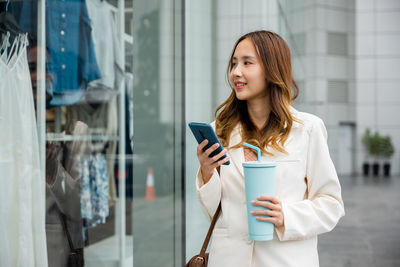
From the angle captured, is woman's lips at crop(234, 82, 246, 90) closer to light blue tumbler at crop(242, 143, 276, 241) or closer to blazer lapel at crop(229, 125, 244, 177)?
blazer lapel at crop(229, 125, 244, 177)

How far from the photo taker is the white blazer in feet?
5.10

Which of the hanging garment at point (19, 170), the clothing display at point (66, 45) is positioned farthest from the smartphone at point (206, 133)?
the clothing display at point (66, 45)

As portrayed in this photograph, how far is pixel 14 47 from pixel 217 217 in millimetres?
1667

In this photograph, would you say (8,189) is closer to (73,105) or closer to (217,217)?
(73,105)

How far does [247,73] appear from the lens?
1641 mm

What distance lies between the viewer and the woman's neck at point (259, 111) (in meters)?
1.75

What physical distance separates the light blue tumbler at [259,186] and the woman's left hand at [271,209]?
0.01 m

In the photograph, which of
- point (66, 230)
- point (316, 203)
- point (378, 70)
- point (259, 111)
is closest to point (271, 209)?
point (316, 203)

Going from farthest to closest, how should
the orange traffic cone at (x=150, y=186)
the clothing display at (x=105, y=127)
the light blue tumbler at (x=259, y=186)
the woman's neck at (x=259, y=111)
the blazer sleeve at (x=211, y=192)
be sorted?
1. the clothing display at (x=105, y=127)
2. the orange traffic cone at (x=150, y=186)
3. the woman's neck at (x=259, y=111)
4. the blazer sleeve at (x=211, y=192)
5. the light blue tumbler at (x=259, y=186)

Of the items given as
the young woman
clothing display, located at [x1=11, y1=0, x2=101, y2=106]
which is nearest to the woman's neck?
the young woman

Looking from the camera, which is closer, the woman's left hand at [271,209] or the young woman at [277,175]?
the woman's left hand at [271,209]

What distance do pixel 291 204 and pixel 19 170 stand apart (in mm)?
1733

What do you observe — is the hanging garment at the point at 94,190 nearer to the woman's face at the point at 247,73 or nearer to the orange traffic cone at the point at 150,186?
the orange traffic cone at the point at 150,186

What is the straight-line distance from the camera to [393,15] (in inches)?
934
